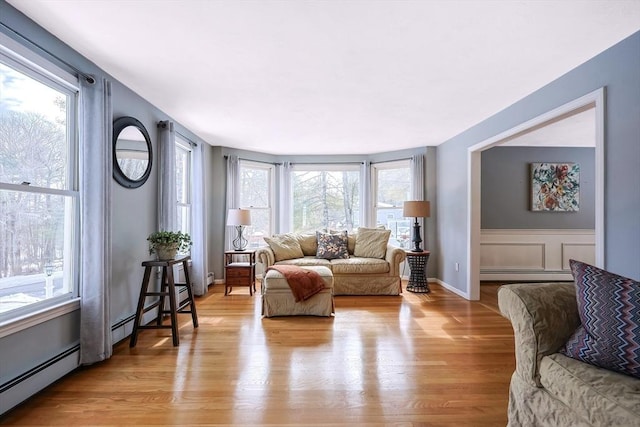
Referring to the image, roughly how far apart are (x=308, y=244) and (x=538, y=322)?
404 cm

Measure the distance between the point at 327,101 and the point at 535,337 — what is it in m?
2.76

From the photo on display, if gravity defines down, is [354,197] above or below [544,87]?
below

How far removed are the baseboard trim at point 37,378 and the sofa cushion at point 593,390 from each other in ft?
9.72

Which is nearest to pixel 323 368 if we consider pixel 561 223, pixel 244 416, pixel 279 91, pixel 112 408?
pixel 244 416

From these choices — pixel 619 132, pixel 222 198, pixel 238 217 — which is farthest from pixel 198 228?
pixel 619 132

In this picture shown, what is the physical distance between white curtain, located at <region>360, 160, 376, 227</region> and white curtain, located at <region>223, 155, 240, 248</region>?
232 centimetres

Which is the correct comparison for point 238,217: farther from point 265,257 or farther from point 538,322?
point 538,322

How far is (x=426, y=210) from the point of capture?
194 inches

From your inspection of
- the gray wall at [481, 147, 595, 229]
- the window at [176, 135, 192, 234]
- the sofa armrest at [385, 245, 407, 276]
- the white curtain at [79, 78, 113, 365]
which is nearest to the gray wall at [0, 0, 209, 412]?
the white curtain at [79, 78, 113, 365]

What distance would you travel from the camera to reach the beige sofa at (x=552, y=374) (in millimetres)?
1239

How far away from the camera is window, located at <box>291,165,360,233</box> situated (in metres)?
6.11

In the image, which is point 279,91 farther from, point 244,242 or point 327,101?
point 244,242

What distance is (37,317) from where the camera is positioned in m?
2.05

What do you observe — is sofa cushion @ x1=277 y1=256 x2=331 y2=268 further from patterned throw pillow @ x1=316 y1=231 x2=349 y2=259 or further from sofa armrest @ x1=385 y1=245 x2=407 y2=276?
sofa armrest @ x1=385 y1=245 x2=407 y2=276
